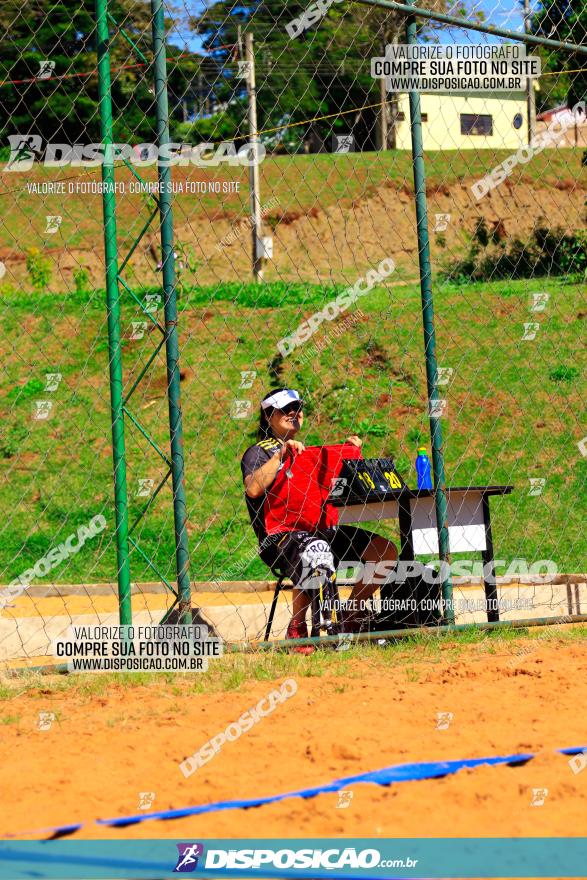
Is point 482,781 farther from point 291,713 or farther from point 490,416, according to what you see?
point 490,416

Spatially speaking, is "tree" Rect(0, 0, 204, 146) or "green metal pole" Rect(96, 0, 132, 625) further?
"tree" Rect(0, 0, 204, 146)

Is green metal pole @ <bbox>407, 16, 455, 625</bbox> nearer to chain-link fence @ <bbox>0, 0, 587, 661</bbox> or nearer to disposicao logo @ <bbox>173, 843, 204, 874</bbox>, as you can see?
chain-link fence @ <bbox>0, 0, 587, 661</bbox>

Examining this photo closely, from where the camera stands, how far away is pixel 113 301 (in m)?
5.68

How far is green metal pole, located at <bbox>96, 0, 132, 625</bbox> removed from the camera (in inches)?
220

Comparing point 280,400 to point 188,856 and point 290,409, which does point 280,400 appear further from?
point 188,856

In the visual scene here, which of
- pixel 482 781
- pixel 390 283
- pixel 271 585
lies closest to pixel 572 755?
pixel 482 781

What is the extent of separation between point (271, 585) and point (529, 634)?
3966 mm

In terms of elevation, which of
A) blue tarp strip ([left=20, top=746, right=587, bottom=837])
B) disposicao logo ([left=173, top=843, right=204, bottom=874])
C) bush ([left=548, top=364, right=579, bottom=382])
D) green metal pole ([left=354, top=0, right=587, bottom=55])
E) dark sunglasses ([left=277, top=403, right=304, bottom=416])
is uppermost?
green metal pole ([left=354, top=0, right=587, bottom=55])

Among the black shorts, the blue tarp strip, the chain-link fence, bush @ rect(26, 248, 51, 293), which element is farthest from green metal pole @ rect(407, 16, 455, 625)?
bush @ rect(26, 248, 51, 293)

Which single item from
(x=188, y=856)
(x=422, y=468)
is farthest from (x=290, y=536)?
(x=188, y=856)

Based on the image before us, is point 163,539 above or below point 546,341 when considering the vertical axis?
below

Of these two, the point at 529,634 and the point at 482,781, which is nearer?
the point at 482,781

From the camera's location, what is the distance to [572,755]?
3906mm

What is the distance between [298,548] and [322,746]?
191 cm
